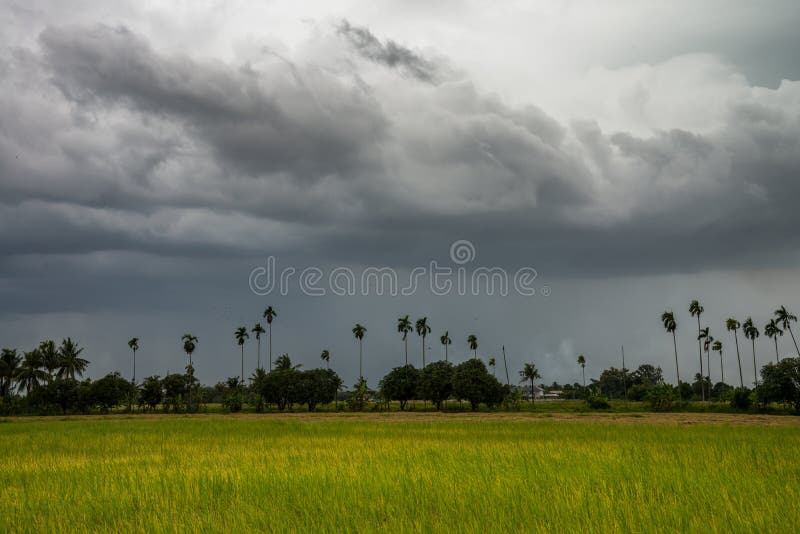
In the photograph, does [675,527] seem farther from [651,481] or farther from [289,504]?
[289,504]

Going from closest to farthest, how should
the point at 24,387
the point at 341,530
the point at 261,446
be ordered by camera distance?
the point at 341,530 → the point at 261,446 → the point at 24,387

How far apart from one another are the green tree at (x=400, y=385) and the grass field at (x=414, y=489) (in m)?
81.3

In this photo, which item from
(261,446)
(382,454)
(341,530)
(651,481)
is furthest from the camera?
(261,446)

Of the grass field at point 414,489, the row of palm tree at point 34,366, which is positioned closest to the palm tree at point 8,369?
the row of palm tree at point 34,366

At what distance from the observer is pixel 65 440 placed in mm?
33875

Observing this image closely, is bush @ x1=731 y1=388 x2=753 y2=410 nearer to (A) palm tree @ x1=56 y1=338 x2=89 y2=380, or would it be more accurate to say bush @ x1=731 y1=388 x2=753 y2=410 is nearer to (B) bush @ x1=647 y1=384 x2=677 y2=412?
(B) bush @ x1=647 y1=384 x2=677 y2=412

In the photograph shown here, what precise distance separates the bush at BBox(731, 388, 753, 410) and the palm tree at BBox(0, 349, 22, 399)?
352 feet

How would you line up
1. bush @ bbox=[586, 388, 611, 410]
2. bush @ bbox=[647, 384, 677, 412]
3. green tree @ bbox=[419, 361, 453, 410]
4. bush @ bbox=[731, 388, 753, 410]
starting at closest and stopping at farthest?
1. bush @ bbox=[731, 388, 753, 410]
2. bush @ bbox=[647, 384, 677, 412]
3. bush @ bbox=[586, 388, 611, 410]
4. green tree @ bbox=[419, 361, 453, 410]

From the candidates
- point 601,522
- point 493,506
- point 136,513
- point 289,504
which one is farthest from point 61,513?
point 601,522

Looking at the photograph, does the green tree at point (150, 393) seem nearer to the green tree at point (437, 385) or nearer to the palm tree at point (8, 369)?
the palm tree at point (8, 369)

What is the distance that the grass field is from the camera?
11523 millimetres

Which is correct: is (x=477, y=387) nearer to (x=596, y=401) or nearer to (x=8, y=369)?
(x=596, y=401)

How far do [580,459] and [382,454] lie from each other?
697 centimetres

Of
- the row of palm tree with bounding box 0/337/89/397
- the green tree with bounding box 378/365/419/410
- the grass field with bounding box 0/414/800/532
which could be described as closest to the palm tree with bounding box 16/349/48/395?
the row of palm tree with bounding box 0/337/89/397
